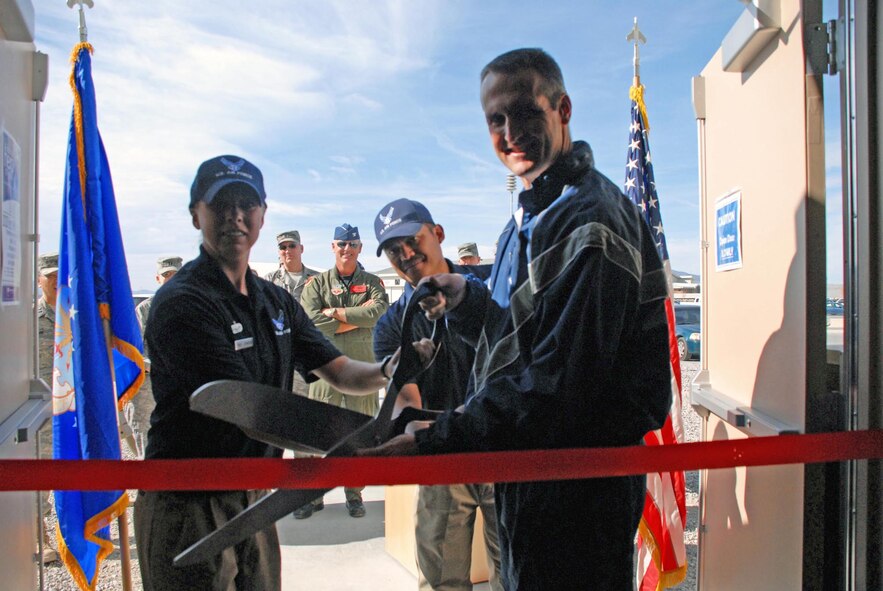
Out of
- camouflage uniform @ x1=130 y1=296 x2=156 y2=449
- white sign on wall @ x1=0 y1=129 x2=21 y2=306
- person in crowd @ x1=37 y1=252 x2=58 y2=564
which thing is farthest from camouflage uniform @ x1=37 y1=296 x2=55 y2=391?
camouflage uniform @ x1=130 y1=296 x2=156 y2=449

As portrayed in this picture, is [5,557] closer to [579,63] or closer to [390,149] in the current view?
[390,149]

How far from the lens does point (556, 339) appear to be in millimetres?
1575

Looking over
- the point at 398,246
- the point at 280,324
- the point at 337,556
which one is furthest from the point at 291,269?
the point at 337,556

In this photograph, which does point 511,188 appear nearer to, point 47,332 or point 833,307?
point 833,307

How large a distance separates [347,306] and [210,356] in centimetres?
41

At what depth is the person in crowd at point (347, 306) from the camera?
1.76 m

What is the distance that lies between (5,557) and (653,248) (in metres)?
2.24

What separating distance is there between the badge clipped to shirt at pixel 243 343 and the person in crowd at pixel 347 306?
20 centimetres

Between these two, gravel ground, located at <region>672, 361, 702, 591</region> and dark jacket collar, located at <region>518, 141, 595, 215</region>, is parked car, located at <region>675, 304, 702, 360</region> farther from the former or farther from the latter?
dark jacket collar, located at <region>518, 141, 595, 215</region>

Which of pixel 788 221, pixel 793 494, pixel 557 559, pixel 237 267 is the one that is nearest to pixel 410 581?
pixel 557 559

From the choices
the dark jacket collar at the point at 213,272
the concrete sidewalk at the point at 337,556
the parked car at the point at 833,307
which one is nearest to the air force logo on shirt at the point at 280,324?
the dark jacket collar at the point at 213,272

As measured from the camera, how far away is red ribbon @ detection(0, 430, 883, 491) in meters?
1.46

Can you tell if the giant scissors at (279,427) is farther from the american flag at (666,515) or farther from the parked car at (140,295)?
the american flag at (666,515)

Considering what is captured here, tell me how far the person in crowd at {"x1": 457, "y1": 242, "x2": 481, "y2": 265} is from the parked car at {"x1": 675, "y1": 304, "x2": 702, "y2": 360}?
107 cm
